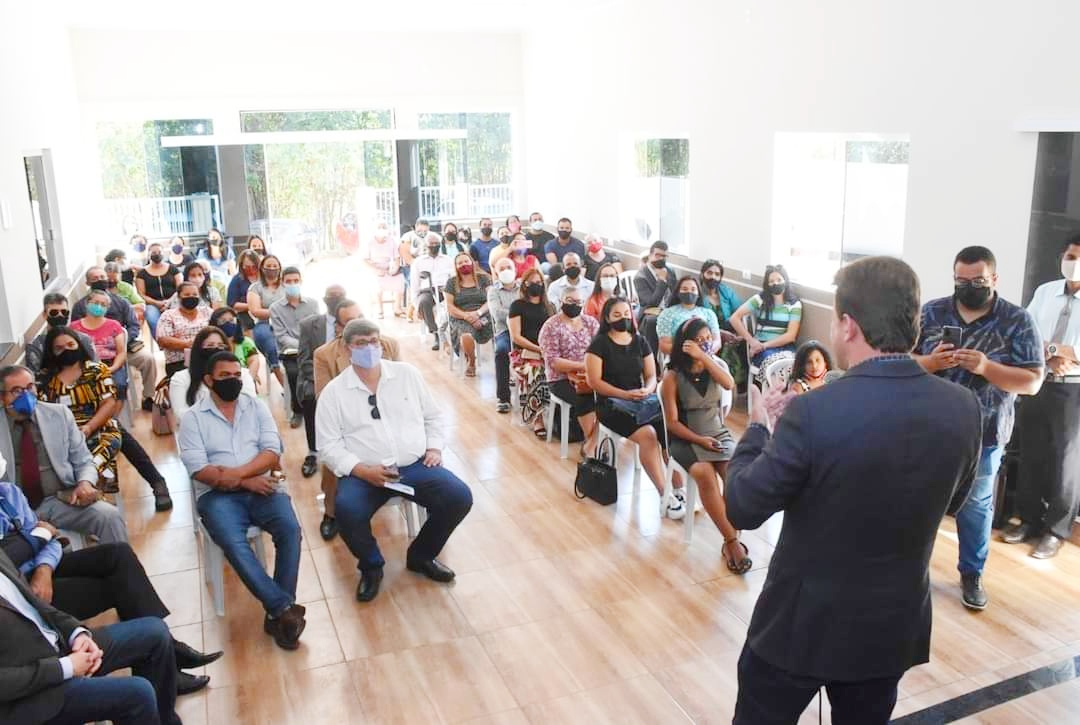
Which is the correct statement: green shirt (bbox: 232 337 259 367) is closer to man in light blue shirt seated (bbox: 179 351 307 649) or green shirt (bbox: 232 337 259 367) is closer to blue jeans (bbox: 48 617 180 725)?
man in light blue shirt seated (bbox: 179 351 307 649)

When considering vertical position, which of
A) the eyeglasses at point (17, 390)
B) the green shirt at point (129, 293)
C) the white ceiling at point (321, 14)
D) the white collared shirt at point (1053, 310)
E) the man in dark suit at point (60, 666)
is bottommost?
the man in dark suit at point (60, 666)

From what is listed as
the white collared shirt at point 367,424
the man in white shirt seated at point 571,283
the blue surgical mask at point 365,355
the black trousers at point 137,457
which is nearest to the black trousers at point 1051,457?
the white collared shirt at point 367,424

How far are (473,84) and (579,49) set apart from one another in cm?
217

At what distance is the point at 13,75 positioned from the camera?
23.9 ft

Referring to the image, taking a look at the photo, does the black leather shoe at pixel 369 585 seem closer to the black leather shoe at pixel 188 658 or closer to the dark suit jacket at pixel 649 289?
the black leather shoe at pixel 188 658

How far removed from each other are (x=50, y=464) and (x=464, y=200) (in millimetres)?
9682

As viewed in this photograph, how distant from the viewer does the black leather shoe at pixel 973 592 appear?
4.27 metres

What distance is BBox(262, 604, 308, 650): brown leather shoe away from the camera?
13.3ft

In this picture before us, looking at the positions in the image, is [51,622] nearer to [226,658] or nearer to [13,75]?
[226,658]

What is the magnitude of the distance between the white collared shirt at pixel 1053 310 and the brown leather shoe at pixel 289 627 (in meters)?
3.81

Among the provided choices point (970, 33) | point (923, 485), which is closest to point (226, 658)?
point (923, 485)

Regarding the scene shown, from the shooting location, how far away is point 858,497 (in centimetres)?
194

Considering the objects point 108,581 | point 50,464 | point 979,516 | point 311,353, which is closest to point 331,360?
point 311,353

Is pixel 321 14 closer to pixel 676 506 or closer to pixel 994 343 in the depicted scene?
pixel 676 506
